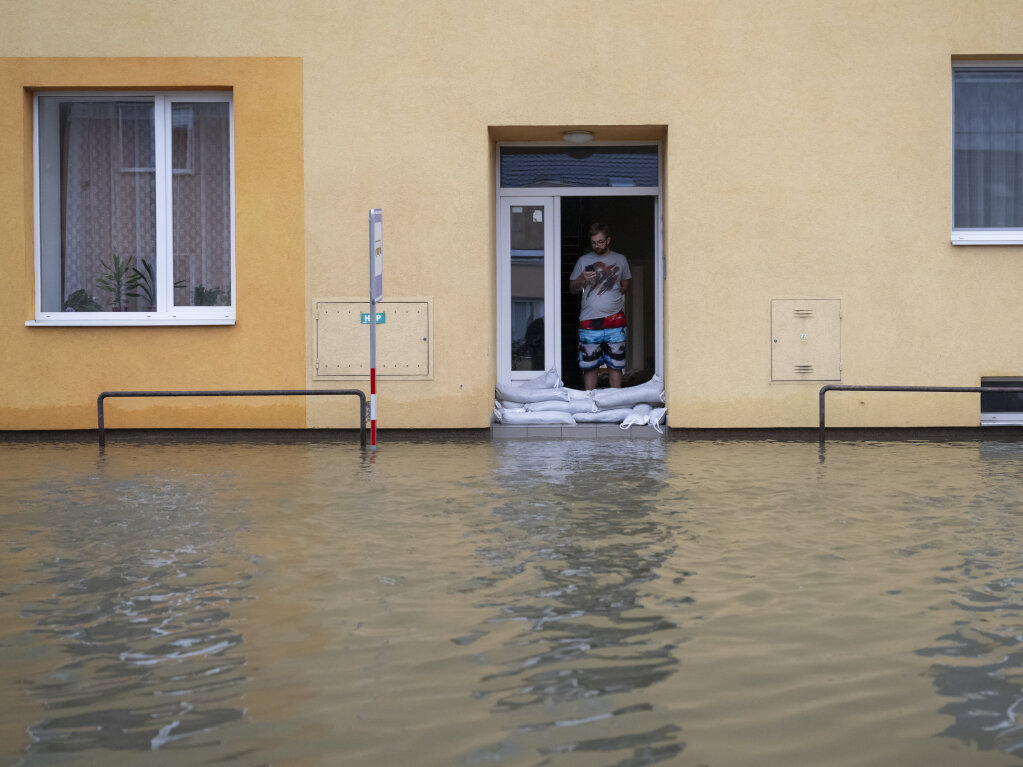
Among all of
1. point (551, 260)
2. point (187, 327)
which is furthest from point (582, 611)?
point (551, 260)

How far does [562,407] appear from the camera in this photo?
14.4m

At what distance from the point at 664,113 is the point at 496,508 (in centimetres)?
631

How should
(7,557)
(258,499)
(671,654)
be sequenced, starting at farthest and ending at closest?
(258,499), (7,557), (671,654)

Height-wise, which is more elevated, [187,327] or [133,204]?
[133,204]

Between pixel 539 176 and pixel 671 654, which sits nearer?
pixel 671 654

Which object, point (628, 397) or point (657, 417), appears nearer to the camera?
point (657, 417)

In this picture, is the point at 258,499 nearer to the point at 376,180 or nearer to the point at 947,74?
the point at 376,180

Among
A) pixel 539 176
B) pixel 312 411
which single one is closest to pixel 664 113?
pixel 539 176

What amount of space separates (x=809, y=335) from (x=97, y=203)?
710 centimetres

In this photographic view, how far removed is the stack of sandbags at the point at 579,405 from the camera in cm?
1411

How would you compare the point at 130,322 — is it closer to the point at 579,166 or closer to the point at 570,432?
the point at 570,432

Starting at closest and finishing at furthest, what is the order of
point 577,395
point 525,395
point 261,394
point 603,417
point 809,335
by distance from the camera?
point 261,394, point 809,335, point 603,417, point 525,395, point 577,395

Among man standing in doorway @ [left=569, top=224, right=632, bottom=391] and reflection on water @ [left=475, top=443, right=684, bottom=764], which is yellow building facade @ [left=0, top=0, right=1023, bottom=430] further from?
reflection on water @ [left=475, top=443, right=684, bottom=764]

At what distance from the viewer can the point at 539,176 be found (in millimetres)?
15336
